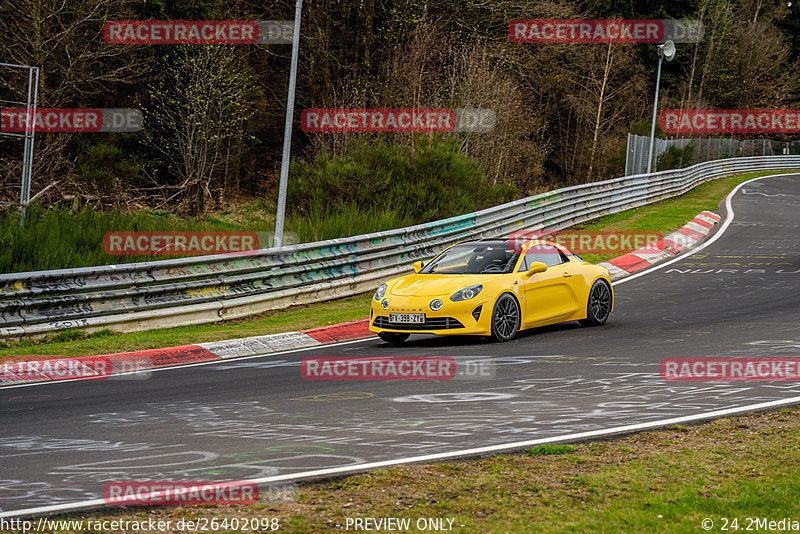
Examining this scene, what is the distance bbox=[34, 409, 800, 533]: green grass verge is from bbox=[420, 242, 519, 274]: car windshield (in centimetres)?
644

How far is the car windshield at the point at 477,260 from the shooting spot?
1320 centimetres

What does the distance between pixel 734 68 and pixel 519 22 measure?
128ft

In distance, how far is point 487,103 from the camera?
36.6 metres

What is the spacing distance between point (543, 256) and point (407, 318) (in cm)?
246

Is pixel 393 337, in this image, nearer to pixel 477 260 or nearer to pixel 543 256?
pixel 477 260

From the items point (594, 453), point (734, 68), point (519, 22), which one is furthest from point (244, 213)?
point (734, 68)

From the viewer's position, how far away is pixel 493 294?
40.8ft

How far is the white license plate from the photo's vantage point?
12.4 meters

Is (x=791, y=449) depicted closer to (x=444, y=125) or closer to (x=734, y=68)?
(x=444, y=125)
